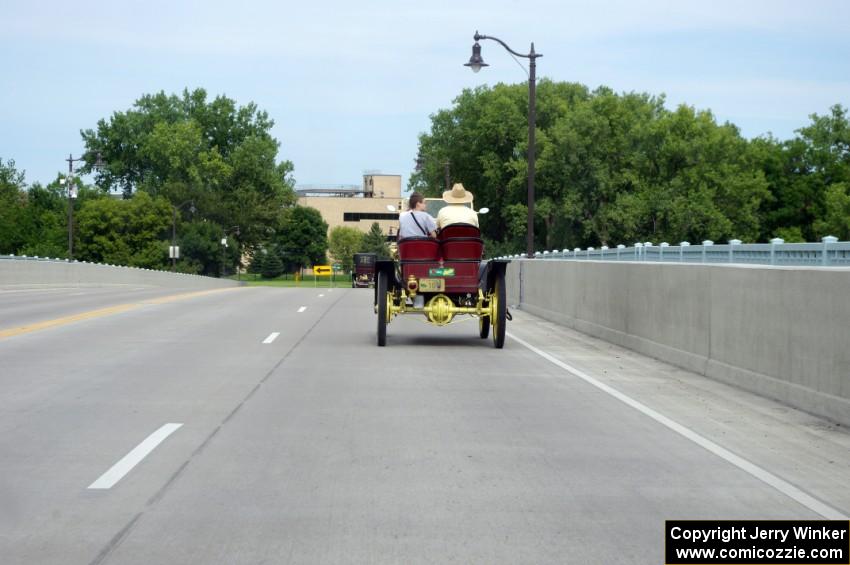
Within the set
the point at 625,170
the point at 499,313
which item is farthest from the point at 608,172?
the point at 499,313

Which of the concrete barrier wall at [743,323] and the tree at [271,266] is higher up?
the concrete barrier wall at [743,323]

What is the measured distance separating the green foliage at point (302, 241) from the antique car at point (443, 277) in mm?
134251

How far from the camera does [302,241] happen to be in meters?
153

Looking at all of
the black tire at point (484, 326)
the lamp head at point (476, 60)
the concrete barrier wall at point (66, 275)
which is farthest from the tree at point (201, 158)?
the black tire at point (484, 326)

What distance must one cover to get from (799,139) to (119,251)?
67.8m

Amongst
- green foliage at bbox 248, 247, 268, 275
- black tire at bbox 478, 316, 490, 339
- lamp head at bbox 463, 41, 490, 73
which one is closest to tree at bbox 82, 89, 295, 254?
green foliage at bbox 248, 247, 268, 275

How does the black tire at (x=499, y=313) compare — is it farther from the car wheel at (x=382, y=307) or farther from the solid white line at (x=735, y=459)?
the solid white line at (x=735, y=459)

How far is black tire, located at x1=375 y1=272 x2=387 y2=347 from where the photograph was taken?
15914 millimetres

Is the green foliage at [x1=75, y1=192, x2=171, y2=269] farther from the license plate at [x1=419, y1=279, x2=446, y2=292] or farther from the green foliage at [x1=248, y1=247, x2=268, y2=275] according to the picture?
the license plate at [x1=419, y1=279, x2=446, y2=292]

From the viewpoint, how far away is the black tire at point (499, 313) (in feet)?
52.4

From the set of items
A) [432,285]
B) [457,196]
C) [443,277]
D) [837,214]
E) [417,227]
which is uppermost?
[837,214]

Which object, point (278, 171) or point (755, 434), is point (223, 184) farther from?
point (755, 434)

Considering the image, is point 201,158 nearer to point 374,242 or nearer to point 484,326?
point 374,242

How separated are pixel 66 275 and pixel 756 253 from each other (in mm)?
32581
